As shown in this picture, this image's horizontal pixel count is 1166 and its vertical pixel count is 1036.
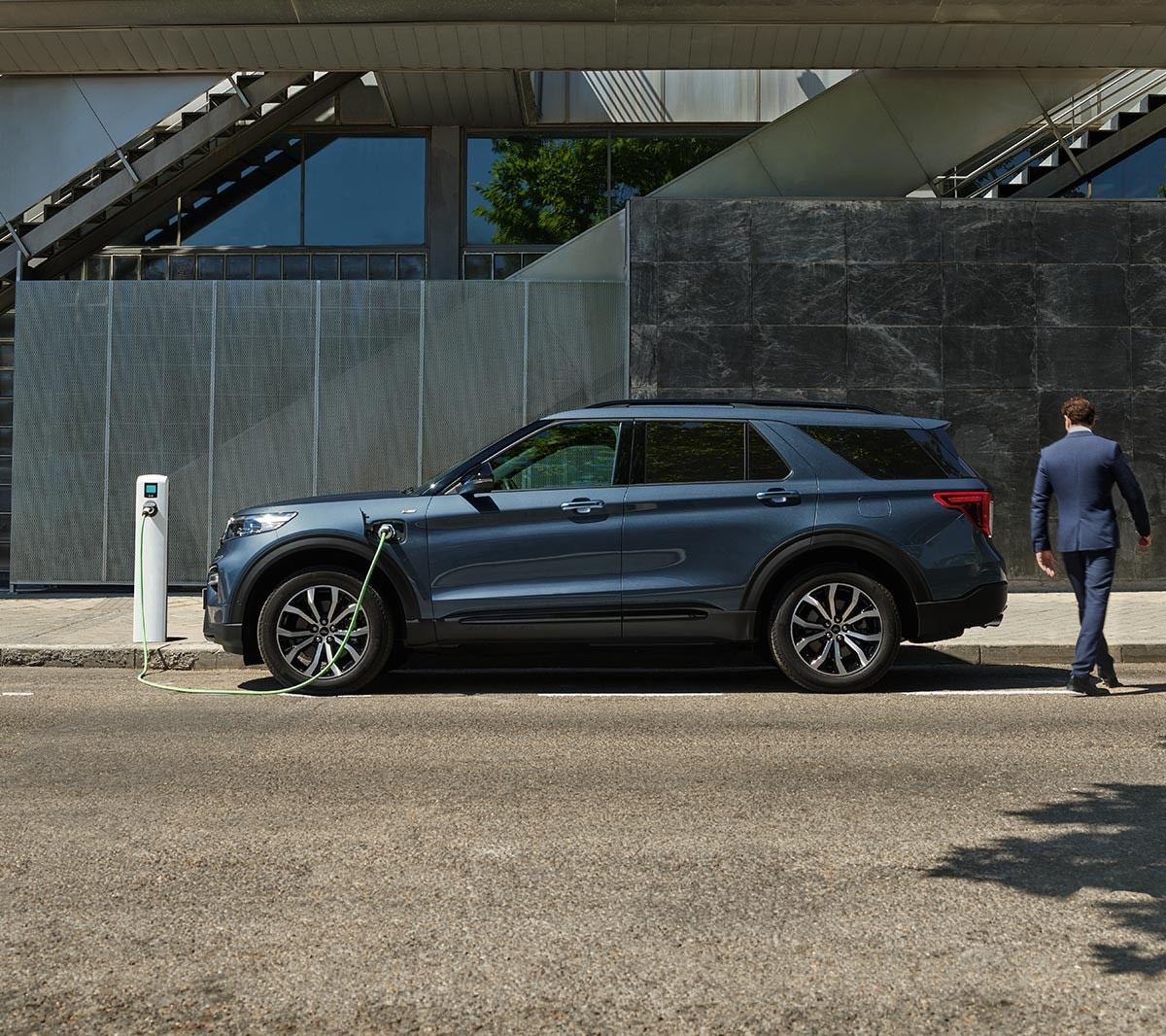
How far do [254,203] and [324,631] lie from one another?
1203cm

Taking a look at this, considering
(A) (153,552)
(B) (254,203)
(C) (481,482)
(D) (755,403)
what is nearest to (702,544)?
(D) (755,403)

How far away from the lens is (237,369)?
15.9 m

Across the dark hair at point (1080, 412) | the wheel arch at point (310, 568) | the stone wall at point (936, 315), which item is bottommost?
the wheel arch at point (310, 568)

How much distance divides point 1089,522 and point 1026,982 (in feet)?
18.4

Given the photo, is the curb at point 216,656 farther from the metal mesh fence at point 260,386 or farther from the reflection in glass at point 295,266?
the reflection in glass at point 295,266

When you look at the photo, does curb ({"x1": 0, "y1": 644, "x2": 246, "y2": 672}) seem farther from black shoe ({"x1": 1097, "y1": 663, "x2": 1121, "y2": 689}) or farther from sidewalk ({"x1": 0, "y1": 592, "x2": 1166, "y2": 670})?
black shoe ({"x1": 1097, "y1": 663, "x2": 1121, "y2": 689})

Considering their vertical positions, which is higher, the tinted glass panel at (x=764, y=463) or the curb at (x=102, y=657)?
the tinted glass panel at (x=764, y=463)

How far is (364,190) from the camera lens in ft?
63.5

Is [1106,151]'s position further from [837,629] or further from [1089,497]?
[837,629]

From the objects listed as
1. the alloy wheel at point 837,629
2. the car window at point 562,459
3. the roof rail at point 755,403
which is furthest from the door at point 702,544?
the roof rail at point 755,403

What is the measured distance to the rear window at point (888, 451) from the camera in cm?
881

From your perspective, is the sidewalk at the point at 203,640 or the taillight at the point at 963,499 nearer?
the taillight at the point at 963,499

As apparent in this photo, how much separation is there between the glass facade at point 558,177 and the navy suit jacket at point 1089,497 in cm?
1104

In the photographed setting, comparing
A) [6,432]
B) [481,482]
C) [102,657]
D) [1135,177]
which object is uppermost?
[1135,177]
